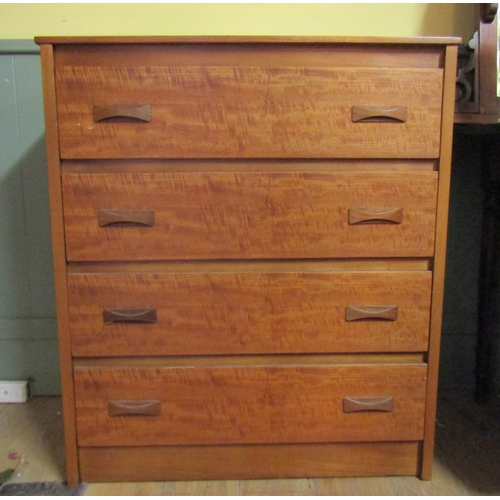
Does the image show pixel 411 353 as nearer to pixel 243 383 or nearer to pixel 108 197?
pixel 243 383

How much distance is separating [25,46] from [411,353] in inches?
56.9

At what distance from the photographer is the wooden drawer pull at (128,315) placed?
1062 millimetres

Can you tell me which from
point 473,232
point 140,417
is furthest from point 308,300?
point 473,232

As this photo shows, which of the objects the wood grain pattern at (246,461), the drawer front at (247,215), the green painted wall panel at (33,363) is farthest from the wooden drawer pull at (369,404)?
the green painted wall panel at (33,363)

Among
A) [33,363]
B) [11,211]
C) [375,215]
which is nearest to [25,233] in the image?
[11,211]

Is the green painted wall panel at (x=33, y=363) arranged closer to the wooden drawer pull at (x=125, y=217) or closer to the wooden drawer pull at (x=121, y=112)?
the wooden drawer pull at (x=125, y=217)

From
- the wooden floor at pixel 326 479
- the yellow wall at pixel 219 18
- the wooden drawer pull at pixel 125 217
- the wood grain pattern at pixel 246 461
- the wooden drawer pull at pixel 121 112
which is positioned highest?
the yellow wall at pixel 219 18

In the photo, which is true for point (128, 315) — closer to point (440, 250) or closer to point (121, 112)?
point (121, 112)

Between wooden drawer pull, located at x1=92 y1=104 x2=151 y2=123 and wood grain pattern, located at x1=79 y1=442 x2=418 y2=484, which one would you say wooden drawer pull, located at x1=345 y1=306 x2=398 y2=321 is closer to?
wood grain pattern, located at x1=79 y1=442 x2=418 y2=484

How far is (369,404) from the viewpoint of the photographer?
1109 millimetres

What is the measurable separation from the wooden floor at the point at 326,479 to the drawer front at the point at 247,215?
0.59 meters

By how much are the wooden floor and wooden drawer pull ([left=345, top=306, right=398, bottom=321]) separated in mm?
442

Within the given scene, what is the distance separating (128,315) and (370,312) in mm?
573

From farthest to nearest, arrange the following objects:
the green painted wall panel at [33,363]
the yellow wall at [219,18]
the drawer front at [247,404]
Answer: the green painted wall panel at [33,363]
the yellow wall at [219,18]
the drawer front at [247,404]
